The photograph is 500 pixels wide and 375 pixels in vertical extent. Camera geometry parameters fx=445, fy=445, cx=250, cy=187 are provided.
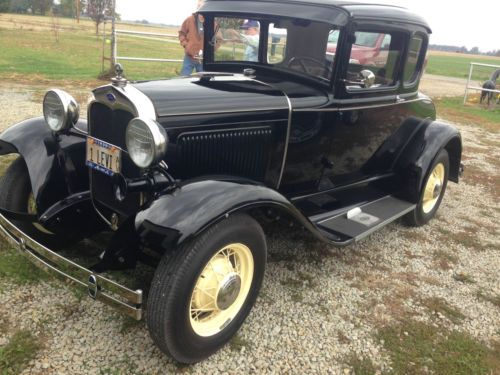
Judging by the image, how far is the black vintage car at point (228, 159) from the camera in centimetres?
228

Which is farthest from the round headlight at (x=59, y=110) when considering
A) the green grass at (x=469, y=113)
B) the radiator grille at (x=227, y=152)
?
the green grass at (x=469, y=113)

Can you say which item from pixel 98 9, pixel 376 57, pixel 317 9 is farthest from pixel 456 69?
pixel 317 9

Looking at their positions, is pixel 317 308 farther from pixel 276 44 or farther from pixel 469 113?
pixel 469 113

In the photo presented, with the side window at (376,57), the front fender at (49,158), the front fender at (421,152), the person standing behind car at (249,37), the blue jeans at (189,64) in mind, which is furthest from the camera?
the blue jeans at (189,64)

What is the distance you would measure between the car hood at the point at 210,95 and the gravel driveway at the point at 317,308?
1.22 m

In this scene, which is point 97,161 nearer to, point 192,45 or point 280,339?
point 280,339

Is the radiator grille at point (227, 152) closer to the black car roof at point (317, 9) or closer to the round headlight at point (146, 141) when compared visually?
the round headlight at point (146, 141)

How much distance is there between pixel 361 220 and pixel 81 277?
2202 mm

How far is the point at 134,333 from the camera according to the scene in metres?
2.60

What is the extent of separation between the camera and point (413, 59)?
13.5ft

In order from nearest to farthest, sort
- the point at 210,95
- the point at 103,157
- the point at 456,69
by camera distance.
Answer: the point at 103,157
the point at 210,95
the point at 456,69

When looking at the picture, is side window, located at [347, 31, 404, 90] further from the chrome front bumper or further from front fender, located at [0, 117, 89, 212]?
the chrome front bumper

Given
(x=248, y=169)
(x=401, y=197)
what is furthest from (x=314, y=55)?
(x=401, y=197)

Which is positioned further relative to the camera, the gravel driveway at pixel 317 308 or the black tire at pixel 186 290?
the gravel driveway at pixel 317 308
